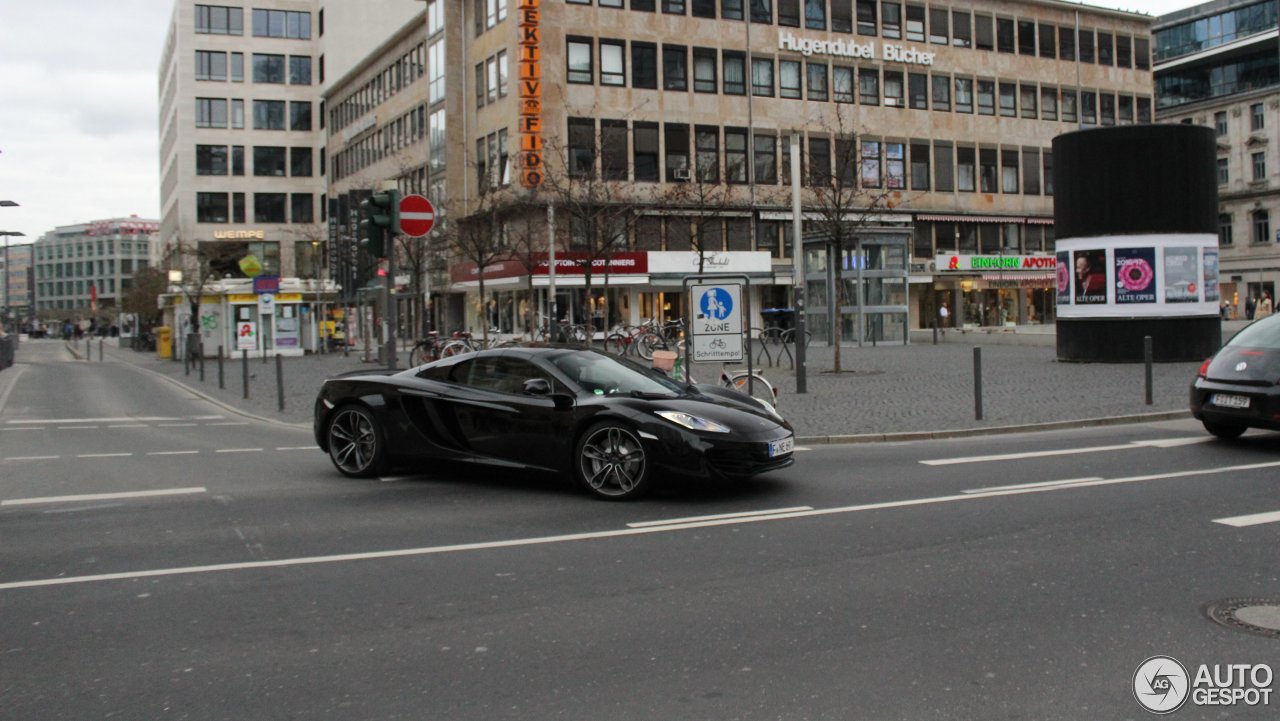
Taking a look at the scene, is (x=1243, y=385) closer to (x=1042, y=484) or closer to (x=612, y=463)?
(x=1042, y=484)

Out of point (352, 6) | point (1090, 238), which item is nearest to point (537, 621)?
point (1090, 238)

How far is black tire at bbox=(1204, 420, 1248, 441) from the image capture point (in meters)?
11.7

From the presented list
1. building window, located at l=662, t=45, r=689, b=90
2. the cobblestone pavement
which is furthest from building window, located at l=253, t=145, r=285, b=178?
the cobblestone pavement

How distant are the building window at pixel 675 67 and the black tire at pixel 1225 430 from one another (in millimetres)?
39901

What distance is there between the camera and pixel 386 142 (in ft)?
217

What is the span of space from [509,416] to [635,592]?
12.4ft

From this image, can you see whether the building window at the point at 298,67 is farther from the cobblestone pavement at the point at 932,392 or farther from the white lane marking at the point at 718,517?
the white lane marking at the point at 718,517

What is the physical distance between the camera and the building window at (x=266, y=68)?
83562 millimetres

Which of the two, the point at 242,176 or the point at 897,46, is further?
the point at 242,176

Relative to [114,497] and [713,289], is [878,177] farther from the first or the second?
[114,497]

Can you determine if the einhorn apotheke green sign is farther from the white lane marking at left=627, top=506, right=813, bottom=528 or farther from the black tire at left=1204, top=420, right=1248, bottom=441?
the white lane marking at left=627, top=506, right=813, bottom=528

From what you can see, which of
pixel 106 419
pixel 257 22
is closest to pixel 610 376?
pixel 106 419

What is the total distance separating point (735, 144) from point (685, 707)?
48.3m

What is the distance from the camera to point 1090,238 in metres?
23.8
